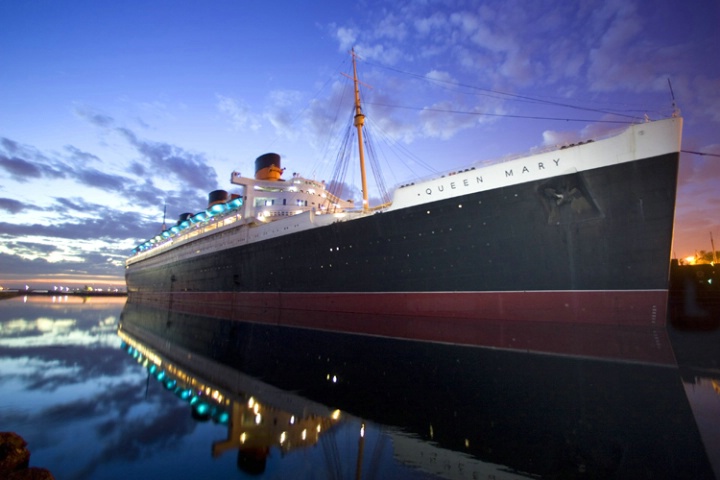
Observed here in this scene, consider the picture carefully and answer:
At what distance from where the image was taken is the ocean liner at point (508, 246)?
11.5 metres

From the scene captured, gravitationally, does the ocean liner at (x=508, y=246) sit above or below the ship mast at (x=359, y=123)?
below

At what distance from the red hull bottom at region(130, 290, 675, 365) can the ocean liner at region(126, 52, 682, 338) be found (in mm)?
56

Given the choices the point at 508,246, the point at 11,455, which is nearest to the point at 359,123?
the point at 508,246

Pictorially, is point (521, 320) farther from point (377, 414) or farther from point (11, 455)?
point (11, 455)

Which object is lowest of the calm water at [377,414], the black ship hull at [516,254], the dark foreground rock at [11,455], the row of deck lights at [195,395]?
the row of deck lights at [195,395]

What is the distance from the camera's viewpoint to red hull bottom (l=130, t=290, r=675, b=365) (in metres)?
9.91

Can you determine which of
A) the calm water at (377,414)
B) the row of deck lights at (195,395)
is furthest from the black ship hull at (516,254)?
the row of deck lights at (195,395)

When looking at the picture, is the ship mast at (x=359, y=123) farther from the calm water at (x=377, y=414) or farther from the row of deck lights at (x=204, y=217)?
the row of deck lights at (x=204, y=217)

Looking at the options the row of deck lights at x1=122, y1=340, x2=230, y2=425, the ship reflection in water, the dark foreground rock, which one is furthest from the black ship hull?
the dark foreground rock

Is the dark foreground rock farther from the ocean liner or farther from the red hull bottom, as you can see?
the ocean liner

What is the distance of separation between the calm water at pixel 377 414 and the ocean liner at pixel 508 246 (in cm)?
288

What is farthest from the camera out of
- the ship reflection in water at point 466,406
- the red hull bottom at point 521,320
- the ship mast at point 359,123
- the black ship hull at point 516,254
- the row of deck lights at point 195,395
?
the ship mast at point 359,123

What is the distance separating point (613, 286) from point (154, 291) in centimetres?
5140

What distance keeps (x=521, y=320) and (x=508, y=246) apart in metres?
2.96
